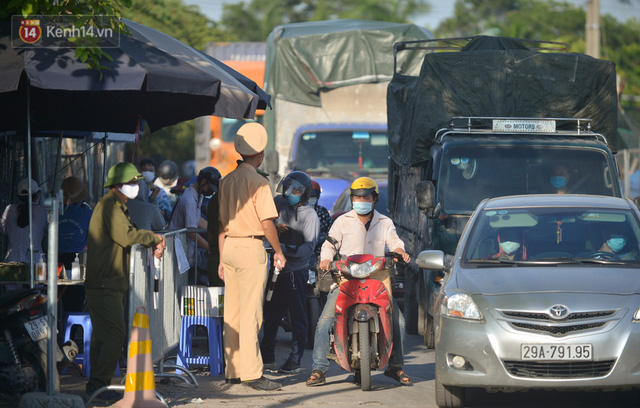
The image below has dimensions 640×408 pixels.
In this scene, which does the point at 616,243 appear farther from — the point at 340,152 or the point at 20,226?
the point at 340,152

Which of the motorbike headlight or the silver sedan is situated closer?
the silver sedan

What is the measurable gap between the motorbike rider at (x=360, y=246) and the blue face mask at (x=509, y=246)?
0.96 m

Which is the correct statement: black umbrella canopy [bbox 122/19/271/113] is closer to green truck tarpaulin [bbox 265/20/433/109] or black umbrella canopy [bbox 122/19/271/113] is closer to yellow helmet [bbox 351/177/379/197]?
yellow helmet [bbox 351/177/379/197]

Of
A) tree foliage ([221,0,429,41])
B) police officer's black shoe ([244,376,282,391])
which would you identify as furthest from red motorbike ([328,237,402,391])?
tree foliage ([221,0,429,41])

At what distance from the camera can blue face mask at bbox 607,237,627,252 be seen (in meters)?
8.14

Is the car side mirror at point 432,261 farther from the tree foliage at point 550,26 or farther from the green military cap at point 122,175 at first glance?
the tree foliage at point 550,26

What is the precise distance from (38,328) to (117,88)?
2023 mm

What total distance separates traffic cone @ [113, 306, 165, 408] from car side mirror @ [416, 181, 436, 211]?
4.72m

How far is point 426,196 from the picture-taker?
1080cm

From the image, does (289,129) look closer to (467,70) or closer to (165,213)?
(165,213)

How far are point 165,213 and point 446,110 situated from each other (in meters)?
4.86

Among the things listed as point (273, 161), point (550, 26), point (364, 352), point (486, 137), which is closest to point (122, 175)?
point (364, 352)

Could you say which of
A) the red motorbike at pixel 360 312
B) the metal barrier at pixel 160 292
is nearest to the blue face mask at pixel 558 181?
the red motorbike at pixel 360 312

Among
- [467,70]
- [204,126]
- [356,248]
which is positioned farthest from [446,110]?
[204,126]
